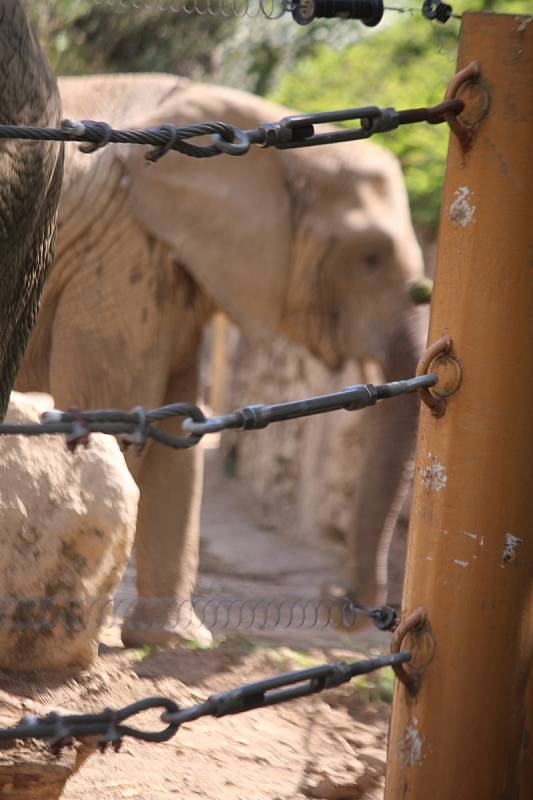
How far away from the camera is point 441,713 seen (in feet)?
4.33

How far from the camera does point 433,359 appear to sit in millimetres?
1312

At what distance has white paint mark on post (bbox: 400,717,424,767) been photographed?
1.33 metres

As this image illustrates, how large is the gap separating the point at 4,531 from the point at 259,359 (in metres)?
4.96

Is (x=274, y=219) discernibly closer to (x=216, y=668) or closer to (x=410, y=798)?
(x=216, y=668)

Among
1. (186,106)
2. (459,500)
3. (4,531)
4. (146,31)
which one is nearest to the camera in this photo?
(459,500)

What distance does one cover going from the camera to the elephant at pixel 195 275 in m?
3.68

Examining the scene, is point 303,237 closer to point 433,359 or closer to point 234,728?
point 234,728

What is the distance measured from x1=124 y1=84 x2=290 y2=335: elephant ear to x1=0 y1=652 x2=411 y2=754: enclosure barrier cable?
260 centimetres

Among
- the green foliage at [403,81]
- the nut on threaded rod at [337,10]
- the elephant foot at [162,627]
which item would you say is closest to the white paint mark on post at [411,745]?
the nut on threaded rod at [337,10]

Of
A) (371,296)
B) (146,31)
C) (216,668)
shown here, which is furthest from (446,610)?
(146,31)

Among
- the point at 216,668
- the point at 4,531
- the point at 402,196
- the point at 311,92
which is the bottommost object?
the point at 216,668

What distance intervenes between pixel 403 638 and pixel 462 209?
466mm

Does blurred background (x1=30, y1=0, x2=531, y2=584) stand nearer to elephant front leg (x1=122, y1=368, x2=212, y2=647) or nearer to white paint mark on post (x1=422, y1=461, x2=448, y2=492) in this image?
elephant front leg (x1=122, y1=368, x2=212, y2=647)

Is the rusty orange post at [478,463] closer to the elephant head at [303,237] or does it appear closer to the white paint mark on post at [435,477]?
the white paint mark on post at [435,477]
